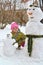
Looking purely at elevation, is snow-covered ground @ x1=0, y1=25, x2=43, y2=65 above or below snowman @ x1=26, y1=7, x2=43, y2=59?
below

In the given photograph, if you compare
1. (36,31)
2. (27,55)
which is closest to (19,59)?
(27,55)

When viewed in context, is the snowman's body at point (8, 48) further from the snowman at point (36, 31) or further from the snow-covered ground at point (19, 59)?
the snowman at point (36, 31)

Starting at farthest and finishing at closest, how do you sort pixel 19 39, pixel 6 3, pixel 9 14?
pixel 6 3 → pixel 9 14 → pixel 19 39

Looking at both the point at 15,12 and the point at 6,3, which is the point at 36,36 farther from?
the point at 6,3

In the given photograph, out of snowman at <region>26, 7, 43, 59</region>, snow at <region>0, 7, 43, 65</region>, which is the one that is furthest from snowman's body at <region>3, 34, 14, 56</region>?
snowman at <region>26, 7, 43, 59</region>

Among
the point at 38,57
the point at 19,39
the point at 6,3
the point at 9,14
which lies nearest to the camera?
the point at 38,57

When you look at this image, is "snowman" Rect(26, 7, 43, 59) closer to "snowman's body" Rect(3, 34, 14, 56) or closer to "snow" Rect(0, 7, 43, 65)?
"snow" Rect(0, 7, 43, 65)

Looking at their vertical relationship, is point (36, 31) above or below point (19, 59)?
above

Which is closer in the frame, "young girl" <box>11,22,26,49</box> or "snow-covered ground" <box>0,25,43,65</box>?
"snow-covered ground" <box>0,25,43,65</box>

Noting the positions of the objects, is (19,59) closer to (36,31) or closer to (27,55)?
(27,55)

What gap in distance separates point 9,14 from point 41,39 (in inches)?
92.2

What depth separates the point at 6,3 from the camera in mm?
3607

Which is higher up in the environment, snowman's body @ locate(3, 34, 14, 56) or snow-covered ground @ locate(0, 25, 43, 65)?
snowman's body @ locate(3, 34, 14, 56)

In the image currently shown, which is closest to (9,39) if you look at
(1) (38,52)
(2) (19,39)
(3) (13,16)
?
(2) (19,39)
